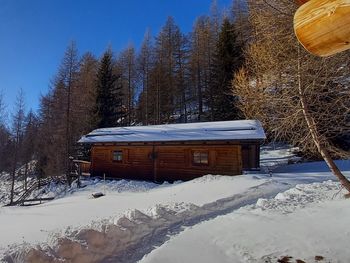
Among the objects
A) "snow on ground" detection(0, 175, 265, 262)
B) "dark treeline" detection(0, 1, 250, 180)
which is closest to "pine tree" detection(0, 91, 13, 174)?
"dark treeline" detection(0, 1, 250, 180)

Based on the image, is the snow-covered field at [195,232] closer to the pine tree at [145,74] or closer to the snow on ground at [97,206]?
the snow on ground at [97,206]

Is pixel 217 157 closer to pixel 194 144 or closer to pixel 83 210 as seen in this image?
pixel 194 144

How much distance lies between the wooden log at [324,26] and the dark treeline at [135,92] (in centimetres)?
2541

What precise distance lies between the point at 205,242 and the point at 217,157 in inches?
530

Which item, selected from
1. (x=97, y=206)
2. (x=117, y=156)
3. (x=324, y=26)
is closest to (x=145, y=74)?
(x=117, y=156)

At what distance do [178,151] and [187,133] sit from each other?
5.00 feet

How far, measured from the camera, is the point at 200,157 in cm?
2069

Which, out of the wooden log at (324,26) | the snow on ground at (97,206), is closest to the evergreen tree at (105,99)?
the snow on ground at (97,206)

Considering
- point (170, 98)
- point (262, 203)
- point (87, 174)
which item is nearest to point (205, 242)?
point (262, 203)

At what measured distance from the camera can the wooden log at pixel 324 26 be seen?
3.77ft

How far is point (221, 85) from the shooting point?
3278 centimetres

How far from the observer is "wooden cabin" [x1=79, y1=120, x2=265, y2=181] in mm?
19917

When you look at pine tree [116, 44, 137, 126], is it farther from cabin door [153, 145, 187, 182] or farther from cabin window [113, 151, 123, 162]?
cabin door [153, 145, 187, 182]

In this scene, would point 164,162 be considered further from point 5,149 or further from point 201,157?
point 5,149
